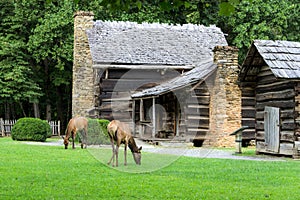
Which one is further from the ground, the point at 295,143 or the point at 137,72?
the point at 137,72

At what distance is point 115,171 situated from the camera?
15438 mm

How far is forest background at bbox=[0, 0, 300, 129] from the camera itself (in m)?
41.0

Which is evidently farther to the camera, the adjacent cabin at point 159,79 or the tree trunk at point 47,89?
the tree trunk at point 47,89

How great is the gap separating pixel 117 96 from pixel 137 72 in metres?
1.79

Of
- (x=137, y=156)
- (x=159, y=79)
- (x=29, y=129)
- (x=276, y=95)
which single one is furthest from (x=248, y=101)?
(x=137, y=156)

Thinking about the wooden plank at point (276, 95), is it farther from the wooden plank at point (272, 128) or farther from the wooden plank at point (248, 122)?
the wooden plank at point (248, 122)

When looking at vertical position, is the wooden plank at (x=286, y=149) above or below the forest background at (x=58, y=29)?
below

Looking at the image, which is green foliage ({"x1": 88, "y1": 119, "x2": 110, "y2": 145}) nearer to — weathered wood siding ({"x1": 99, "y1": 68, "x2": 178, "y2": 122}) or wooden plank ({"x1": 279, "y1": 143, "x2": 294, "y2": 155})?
weathered wood siding ({"x1": 99, "y1": 68, "x2": 178, "y2": 122})

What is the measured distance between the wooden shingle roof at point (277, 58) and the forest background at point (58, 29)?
61.5 ft

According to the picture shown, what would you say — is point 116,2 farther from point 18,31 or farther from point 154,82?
point 18,31

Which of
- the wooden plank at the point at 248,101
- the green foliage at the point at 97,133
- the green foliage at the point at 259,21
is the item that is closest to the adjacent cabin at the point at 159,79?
the wooden plank at the point at 248,101

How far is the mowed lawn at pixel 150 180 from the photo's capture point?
11.5 meters

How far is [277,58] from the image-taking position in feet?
66.2

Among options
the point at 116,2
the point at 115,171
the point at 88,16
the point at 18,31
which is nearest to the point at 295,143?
the point at 115,171
